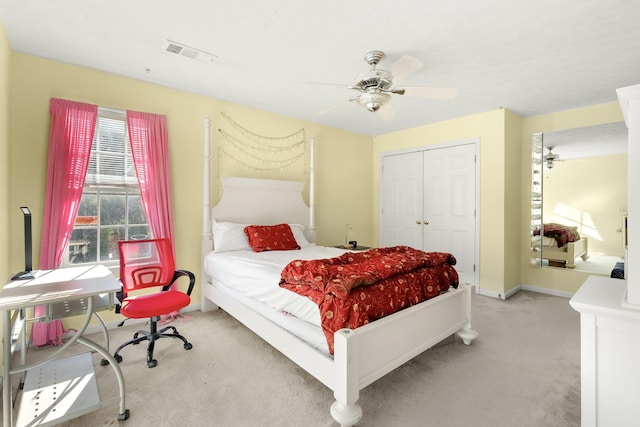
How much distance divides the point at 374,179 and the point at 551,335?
3485mm

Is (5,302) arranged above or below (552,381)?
above

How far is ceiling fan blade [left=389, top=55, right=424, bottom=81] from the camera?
7.25 feet

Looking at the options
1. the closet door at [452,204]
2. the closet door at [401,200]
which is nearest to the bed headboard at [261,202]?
the closet door at [401,200]

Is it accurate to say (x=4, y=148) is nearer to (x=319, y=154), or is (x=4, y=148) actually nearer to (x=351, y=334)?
(x=351, y=334)

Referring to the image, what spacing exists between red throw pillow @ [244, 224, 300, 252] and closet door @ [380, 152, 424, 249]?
7.30 ft

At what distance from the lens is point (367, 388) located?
6.76 feet

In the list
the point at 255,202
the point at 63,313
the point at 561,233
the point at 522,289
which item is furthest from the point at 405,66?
the point at 522,289

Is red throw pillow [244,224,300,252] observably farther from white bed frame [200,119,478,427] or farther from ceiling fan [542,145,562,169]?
ceiling fan [542,145,562,169]

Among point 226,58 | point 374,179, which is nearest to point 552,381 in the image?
point 226,58

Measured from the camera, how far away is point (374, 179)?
5633 mm

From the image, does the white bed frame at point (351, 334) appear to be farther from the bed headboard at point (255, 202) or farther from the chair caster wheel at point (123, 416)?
the chair caster wheel at point (123, 416)

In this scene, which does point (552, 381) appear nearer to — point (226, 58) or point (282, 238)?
point (282, 238)

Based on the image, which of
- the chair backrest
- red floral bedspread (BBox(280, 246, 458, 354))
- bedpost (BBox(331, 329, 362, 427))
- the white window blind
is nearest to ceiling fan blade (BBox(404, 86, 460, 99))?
red floral bedspread (BBox(280, 246, 458, 354))

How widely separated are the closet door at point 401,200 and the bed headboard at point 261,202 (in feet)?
5.53
